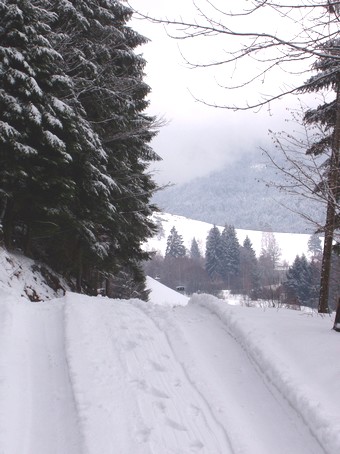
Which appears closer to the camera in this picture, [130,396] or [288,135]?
[130,396]

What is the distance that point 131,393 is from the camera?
375cm

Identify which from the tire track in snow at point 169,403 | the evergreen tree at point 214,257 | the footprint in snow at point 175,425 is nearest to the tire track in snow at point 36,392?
the tire track in snow at point 169,403

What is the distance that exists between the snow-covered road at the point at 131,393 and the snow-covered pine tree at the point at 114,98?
20.2 feet

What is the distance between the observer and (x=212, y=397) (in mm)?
3820

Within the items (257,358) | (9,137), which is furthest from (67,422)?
(9,137)

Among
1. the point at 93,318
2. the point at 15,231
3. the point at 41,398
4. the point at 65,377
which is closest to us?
the point at 41,398

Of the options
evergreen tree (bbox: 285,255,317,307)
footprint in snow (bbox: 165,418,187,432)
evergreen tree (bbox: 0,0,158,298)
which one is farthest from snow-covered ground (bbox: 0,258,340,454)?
evergreen tree (bbox: 285,255,317,307)

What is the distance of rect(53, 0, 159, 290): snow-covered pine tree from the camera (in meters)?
10.7

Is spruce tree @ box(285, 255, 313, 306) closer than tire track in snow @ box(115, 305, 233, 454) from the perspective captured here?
No

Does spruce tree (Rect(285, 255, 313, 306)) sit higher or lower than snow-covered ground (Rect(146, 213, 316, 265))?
lower

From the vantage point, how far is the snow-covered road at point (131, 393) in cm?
307

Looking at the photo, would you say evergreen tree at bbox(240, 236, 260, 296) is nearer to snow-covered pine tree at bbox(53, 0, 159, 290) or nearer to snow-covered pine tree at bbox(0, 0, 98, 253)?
snow-covered pine tree at bbox(53, 0, 159, 290)

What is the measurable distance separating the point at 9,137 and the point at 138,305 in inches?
173

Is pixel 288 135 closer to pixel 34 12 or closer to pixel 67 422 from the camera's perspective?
pixel 67 422
